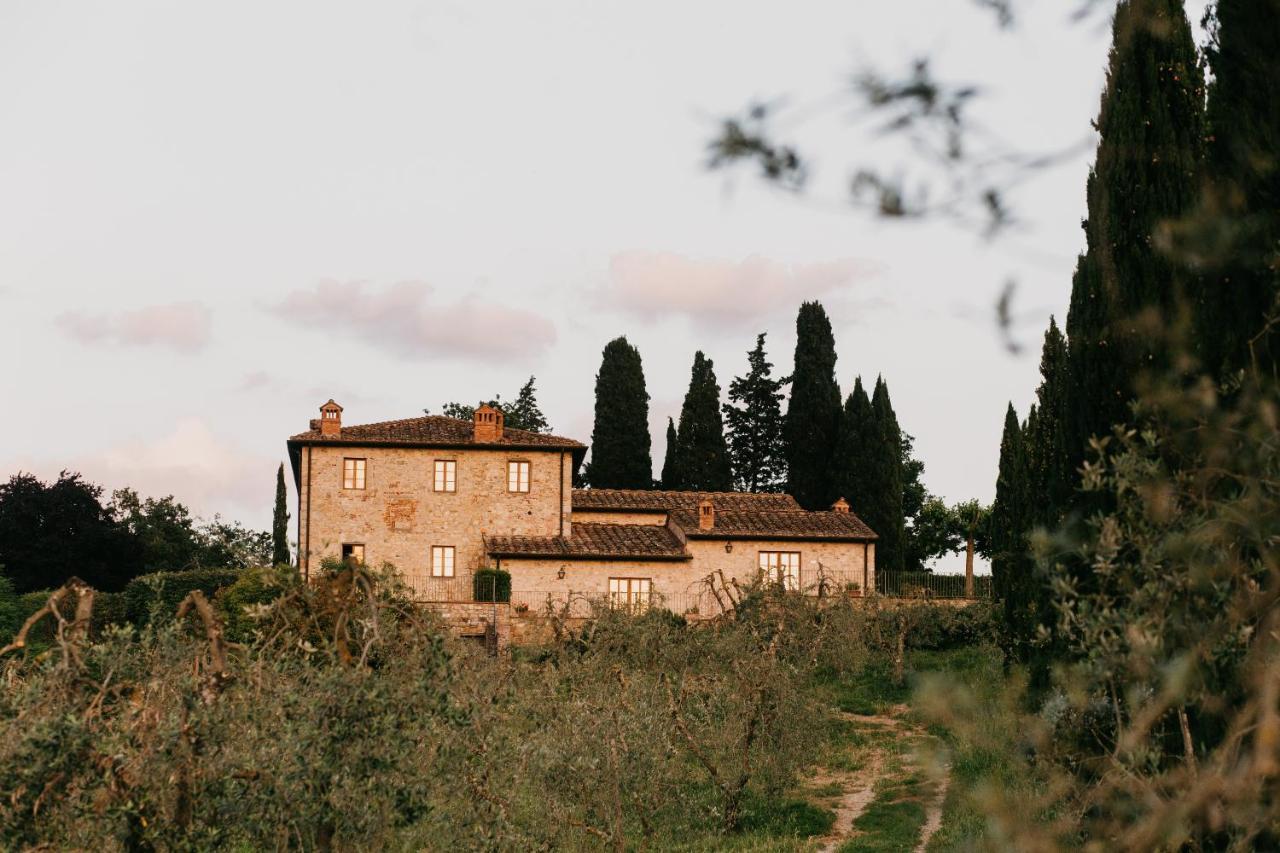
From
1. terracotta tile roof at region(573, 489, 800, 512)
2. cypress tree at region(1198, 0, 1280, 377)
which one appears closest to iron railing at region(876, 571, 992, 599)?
terracotta tile roof at region(573, 489, 800, 512)

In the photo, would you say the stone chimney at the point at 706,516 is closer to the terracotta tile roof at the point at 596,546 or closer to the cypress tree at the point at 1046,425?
the terracotta tile roof at the point at 596,546

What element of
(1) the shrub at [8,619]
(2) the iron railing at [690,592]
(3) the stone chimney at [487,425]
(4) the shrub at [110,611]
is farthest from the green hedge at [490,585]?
(1) the shrub at [8,619]

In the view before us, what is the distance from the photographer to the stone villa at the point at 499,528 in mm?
32688

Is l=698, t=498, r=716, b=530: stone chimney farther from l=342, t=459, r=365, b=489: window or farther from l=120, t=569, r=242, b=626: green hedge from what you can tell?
l=120, t=569, r=242, b=626: green hedge

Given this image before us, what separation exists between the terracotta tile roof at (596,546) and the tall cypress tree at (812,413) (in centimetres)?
1264

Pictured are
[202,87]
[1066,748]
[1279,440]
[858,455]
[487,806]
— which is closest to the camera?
[1279,440]

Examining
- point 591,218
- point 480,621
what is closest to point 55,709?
point 591,218

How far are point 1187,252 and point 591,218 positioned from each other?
5.93 feet

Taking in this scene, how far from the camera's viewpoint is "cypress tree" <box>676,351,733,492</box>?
47.6 metres

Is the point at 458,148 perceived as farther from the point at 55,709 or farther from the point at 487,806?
the point at 487,806

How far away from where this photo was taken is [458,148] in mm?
4281

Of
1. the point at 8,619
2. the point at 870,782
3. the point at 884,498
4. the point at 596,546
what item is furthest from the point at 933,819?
the point at 884,498

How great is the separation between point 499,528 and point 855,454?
52.2ft

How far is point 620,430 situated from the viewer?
46.8 meters
